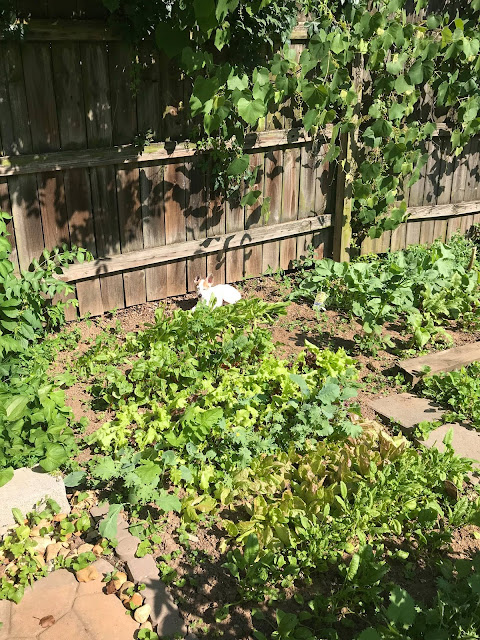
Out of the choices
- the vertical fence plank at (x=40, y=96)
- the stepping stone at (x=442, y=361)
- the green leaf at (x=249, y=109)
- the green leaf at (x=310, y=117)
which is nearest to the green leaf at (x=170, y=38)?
the green leaf at (x=249, y=109)

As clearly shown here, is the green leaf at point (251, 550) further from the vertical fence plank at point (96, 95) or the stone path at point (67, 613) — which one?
the vertical fence plank at point (96, 95)

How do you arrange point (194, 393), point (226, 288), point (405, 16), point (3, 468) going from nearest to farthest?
point (3, 468)
point (194, 393)
point (226, 288)
point (405, 16)

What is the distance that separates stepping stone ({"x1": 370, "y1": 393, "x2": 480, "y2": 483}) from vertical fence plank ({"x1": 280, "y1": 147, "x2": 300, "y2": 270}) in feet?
7.60

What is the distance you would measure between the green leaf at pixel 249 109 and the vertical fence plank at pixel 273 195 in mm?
1099

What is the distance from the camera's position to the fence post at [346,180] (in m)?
5.76

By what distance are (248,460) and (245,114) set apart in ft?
8.10

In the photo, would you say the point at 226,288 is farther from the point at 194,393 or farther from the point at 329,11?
the point at 329,11

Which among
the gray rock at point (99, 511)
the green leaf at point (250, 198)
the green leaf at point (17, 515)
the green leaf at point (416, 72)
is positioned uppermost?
the green leaf at point (416, 72)

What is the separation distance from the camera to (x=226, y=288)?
5113 millimetres

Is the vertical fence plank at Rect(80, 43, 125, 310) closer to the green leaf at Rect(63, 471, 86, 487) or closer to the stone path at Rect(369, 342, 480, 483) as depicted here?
the green leaf at Rect(63, 471, 86, 487)

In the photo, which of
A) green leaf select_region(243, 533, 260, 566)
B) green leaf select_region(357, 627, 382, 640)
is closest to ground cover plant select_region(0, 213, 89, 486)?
green leaf select_region(243, 533, 260, 566)

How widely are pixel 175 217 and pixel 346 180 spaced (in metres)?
1.82

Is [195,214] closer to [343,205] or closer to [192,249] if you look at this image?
[192,249]

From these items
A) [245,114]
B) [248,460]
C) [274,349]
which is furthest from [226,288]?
[248,460]
